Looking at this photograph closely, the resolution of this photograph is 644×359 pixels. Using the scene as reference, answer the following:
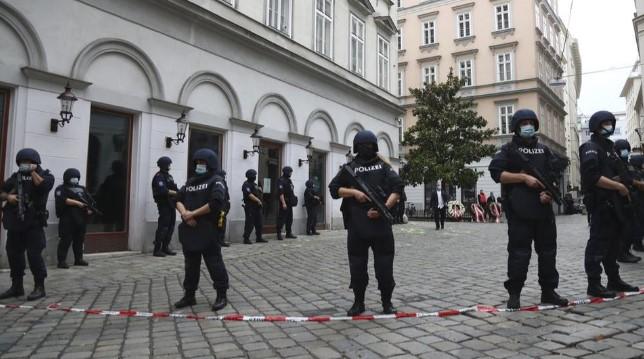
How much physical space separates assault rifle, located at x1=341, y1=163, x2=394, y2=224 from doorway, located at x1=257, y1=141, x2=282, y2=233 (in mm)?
9447

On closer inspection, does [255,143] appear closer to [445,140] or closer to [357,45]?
[357,45]

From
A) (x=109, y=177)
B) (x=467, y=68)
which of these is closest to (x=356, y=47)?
(x=109, y=177)

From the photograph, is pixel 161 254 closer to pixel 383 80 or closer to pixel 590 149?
pixel 590 149

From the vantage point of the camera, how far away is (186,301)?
5.15 metres

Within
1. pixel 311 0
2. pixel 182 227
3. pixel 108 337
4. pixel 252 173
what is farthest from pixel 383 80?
pixel 108 337

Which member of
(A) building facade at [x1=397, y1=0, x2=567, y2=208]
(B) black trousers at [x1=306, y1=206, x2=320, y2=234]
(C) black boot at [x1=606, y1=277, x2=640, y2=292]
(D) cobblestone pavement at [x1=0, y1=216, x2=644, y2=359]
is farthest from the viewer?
(A) building facade at [x1=397, y1=0, x2=567, y2=208]

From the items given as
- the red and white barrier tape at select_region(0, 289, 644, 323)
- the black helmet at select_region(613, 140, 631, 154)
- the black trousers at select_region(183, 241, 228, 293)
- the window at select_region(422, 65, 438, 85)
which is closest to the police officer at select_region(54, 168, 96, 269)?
the red and white barrier tape at select_region(0, 289, 644, 323)

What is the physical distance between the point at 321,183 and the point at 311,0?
21.7 feet

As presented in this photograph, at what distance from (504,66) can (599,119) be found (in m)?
34.0

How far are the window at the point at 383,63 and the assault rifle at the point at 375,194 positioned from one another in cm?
1734

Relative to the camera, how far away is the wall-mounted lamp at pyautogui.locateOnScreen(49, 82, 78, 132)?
27.5 feet

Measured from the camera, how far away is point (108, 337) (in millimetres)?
4012

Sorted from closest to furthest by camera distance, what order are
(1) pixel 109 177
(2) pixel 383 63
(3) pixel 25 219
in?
(3) pixel 25 219 < (1) pixel 109 177 < (2) pixel 383 63

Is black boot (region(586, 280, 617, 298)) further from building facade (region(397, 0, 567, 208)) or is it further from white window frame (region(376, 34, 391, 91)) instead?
building facade (region(397, 0, 567, 208))
